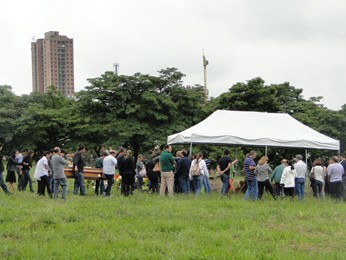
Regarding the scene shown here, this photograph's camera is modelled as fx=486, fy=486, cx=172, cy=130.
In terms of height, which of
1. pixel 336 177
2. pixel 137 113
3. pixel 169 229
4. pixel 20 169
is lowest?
pixel 169 229

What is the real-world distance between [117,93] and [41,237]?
3214 centimetres

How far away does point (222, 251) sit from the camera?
295 inches

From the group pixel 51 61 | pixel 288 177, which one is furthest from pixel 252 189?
pixel 51 61

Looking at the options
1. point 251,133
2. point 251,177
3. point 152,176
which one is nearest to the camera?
point 251,177

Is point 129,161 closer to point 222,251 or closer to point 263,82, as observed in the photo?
point 222,251

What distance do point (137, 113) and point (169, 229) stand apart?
30.3 metres

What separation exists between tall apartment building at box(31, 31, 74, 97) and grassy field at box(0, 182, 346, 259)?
107m

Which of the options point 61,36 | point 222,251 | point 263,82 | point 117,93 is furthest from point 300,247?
point 61,36

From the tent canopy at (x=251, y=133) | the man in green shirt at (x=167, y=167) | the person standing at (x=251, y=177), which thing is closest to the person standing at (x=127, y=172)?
the man in green shirt at (x=167, y=167)

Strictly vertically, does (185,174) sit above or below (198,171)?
below

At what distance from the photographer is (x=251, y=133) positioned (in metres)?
17.4

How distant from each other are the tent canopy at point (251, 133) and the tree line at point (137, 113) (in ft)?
62.3

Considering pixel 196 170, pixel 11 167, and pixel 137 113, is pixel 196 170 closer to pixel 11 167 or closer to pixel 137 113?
pixel 11 167

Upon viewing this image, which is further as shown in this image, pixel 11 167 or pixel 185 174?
pixel 185 174
